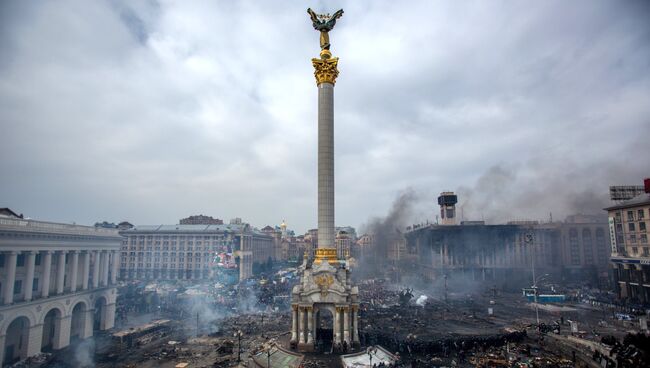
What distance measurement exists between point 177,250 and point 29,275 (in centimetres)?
7552

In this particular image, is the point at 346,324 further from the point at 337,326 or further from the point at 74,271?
the point at 74,271

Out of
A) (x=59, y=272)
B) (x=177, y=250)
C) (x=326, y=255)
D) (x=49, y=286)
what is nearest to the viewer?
(x=326, y=255)

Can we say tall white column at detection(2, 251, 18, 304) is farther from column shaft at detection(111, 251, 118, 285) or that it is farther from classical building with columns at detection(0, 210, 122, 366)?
column shaft at detection(111, 251, 118, 285)

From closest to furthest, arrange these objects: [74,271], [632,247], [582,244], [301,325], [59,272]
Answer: [301,325] < [59,272] < [74,271] < [632,247] < [582,244]

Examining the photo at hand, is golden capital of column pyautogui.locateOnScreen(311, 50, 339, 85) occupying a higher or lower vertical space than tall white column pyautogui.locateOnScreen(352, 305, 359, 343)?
higher

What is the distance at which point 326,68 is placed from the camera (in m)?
43.3

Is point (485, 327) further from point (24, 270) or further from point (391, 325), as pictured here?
point (24, 270)

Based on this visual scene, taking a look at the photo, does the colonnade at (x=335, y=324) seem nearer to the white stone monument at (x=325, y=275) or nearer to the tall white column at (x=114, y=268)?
the white stone monument at (x=325, y=275)

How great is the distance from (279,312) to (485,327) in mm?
33767

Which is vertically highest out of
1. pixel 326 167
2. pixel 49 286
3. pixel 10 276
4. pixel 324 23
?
pixel 324 23

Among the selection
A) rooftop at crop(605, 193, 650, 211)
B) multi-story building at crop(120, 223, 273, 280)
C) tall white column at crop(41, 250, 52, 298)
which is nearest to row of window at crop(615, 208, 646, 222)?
rooftop at crop(605, 193, 650, 211)

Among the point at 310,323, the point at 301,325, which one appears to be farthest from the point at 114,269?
the point at 310,323

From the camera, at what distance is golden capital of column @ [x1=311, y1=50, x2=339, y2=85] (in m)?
43.3

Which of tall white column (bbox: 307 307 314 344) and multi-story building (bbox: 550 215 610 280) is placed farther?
multi-story building (bbox: 550 215 610 280)
